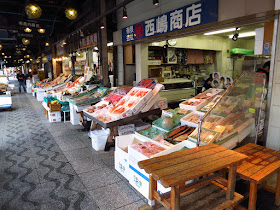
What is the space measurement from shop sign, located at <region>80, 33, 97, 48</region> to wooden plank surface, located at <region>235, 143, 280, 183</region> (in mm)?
8657

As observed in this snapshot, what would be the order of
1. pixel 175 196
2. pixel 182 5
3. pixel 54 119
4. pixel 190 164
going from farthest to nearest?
pixel 54 119, pixel 182 5, pixel 190 164, pixel 175 196

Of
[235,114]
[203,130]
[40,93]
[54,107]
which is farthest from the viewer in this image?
[40,93]

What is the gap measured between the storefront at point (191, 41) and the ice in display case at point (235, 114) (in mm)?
410

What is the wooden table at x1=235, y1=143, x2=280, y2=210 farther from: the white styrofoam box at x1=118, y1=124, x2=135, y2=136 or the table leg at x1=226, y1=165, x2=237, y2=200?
the white styrofoam box at x1=118, y1=124, x2=135, y2=136

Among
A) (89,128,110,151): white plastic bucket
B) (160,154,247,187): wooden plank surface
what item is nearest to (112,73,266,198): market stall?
(160,154,247,187): wooden plank surface

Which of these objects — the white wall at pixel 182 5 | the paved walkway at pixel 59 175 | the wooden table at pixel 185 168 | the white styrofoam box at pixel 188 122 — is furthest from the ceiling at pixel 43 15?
the wooden table at pixel 185 168

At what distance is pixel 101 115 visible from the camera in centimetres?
570

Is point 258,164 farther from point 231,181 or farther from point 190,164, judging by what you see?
point 190,164

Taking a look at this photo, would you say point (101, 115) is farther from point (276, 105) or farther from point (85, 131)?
point (276, 105)

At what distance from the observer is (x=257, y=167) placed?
2980mm

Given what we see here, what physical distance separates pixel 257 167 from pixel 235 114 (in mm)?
1071

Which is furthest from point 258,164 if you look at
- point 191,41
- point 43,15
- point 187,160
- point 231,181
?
point 43,15

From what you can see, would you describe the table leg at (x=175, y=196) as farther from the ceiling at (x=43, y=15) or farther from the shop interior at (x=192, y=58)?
the ceiling at (x=43, y=15)

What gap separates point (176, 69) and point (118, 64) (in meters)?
3.64
